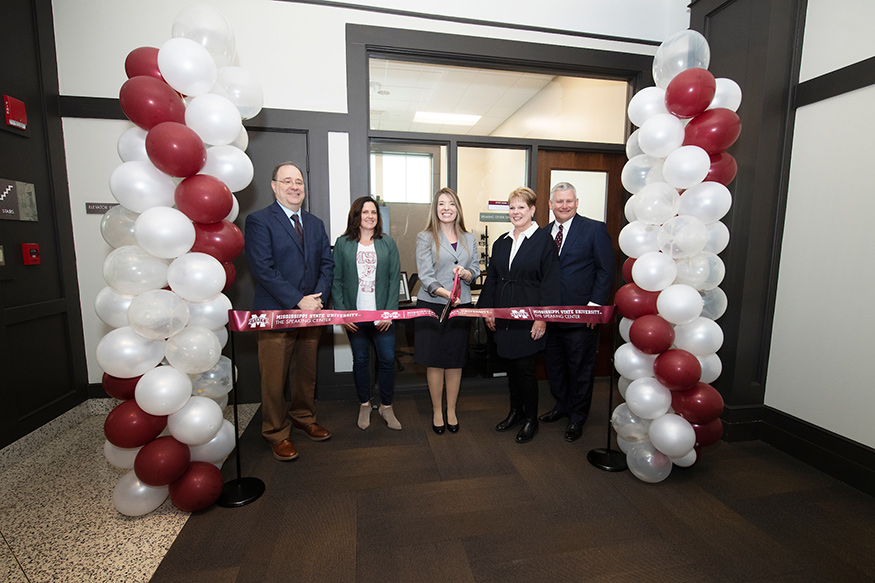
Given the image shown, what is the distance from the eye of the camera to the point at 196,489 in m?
1.92

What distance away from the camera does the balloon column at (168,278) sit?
1.79 meters

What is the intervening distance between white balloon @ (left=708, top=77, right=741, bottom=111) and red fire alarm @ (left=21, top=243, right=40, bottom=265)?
411cm

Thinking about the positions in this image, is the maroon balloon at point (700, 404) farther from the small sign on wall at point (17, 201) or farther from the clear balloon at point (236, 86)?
the small sign on wall at point (17, 201)

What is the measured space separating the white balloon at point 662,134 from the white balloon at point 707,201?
0.83ft

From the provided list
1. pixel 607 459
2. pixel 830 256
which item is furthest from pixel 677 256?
pixel 607 459

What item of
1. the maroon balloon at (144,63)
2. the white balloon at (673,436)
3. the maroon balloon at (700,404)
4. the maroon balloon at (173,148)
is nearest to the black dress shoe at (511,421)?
the white balloon at (673,436)

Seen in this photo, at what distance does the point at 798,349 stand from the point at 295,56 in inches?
159

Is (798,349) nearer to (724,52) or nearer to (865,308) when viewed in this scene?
(865,308)

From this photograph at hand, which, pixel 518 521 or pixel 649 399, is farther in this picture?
pixel 649 399

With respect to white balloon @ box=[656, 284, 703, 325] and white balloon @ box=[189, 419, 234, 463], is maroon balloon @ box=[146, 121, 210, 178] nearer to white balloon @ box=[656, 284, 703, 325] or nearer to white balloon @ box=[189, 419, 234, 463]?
white balloon @ box=[189, 419, 234, 463]

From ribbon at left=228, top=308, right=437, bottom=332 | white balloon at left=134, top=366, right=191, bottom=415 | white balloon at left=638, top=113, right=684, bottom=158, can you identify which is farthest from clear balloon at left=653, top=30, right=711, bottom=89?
white balloon at left=134, top=366, right=191, bottom=415

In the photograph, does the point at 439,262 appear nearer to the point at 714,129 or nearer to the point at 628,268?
the point at 628,268

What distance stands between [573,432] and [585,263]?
1163mm

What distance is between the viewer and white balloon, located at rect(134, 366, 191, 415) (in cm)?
179
